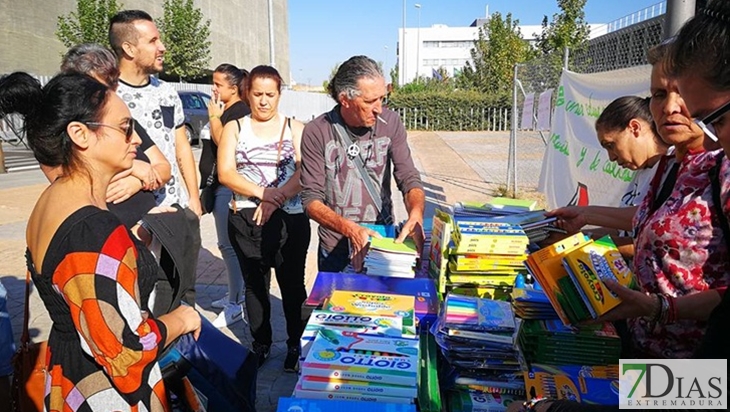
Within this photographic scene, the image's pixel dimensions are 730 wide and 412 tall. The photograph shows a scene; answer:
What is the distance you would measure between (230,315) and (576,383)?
3.22 metres

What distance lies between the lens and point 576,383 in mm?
1604

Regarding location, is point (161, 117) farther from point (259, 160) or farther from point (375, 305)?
point (375, 305)

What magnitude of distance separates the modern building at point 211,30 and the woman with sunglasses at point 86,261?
19.9 meters

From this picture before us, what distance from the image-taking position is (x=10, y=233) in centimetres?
696

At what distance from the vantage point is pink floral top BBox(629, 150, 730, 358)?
152 centimetres

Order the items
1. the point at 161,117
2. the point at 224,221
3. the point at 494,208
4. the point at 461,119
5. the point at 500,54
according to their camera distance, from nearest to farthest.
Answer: the point at 494,208, the point at 161,117, the point at 224,221, the point at 461,119, the point at 500,54

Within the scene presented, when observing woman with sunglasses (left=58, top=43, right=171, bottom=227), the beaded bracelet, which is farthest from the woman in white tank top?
the beaded bracelet

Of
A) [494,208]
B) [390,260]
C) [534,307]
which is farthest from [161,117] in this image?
[534,307]

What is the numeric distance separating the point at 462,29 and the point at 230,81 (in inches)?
3183

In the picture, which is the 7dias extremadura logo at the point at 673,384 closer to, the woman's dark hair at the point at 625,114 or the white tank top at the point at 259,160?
the woman's dark hair at the point at 625,114

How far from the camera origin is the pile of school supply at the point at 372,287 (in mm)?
2051

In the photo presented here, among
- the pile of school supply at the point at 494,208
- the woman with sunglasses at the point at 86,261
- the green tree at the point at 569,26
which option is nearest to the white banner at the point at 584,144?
the pile of school supply at the point at 494,208

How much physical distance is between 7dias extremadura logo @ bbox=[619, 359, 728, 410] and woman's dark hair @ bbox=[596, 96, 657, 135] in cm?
135

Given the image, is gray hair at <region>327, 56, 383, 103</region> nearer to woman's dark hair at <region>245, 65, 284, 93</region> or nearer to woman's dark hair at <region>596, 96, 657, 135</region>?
woman's dark hair at <region>245, 65, 284, 93</region>
